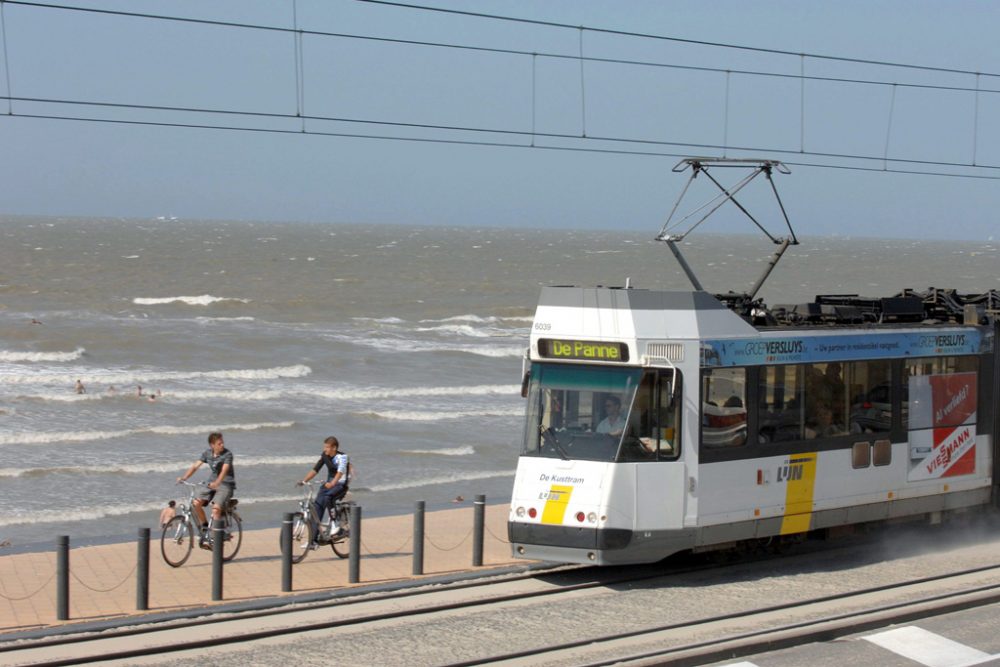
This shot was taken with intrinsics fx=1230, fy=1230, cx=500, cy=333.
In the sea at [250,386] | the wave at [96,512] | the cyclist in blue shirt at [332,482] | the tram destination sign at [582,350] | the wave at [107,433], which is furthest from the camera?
the wave at [107,433]

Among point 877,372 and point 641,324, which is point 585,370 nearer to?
point 641,324

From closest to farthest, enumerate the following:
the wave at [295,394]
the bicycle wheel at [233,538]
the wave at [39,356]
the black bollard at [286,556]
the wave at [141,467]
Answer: the black bollard at [286,556]
the bicycle wheel at [233,538]
the wave at [141,467]
the wave at [295,394]
the wave at [39,356]

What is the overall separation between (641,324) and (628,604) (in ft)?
9.46

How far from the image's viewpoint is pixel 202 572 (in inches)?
579

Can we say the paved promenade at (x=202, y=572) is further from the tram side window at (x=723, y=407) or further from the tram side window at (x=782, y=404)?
the tram side window at (x=782, y=404)

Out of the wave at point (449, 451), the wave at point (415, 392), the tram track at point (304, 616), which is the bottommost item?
the wave at point (449, 451)

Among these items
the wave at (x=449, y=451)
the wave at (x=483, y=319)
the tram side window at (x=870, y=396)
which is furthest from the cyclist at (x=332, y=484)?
the wave at (x=483, y=319)

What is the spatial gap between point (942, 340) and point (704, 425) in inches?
174

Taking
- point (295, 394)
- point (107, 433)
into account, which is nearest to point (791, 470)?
point (107, 433)

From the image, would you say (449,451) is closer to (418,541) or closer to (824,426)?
(418,541)

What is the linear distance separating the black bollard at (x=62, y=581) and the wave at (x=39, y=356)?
35.9 metres

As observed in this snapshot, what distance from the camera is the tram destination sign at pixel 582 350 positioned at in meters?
12.8

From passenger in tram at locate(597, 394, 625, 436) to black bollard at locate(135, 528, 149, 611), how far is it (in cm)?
476

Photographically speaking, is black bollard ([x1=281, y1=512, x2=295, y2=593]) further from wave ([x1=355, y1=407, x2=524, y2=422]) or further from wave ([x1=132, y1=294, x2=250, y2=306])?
wave ([x1=132, y1=294, x2=250, y2=306])
